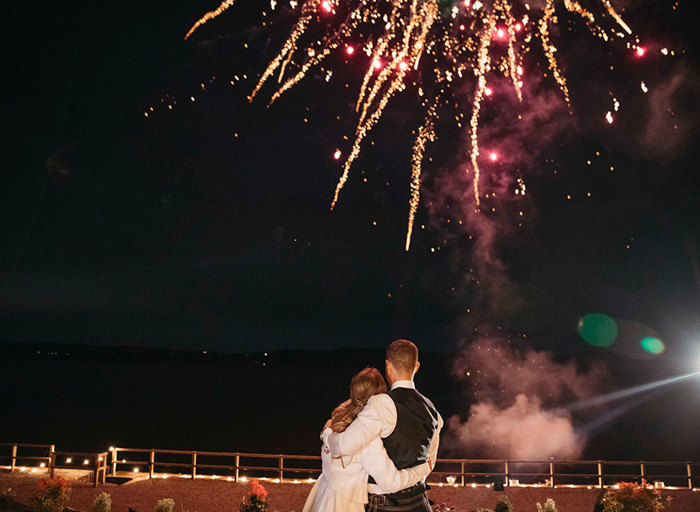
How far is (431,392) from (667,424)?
136 ft

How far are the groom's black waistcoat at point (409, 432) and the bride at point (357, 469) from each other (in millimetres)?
70

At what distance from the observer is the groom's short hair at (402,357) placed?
387 cm

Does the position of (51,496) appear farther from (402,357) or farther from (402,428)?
(402,357)

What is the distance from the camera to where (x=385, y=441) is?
3818 millimetres

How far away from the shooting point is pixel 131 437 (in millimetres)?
54562

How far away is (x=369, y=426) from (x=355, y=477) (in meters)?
0.73

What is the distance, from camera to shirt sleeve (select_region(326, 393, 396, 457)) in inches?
141

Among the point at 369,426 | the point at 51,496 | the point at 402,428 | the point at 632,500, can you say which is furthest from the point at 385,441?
the point at 51,496

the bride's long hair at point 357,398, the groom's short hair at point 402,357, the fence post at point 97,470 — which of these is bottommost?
the bride's long hair at point 357,398

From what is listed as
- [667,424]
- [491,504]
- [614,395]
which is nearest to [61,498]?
[491,504]

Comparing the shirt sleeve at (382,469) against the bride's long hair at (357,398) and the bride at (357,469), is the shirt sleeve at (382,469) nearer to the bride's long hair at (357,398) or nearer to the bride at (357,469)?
the bride at (357,469)

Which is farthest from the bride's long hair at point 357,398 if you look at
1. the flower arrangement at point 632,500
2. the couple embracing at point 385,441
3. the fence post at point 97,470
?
the fence post at point 97,470

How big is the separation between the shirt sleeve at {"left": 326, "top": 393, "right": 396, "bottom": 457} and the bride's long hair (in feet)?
0.50

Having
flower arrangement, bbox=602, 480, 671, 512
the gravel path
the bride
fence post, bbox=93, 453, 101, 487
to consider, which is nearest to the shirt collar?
the bride
